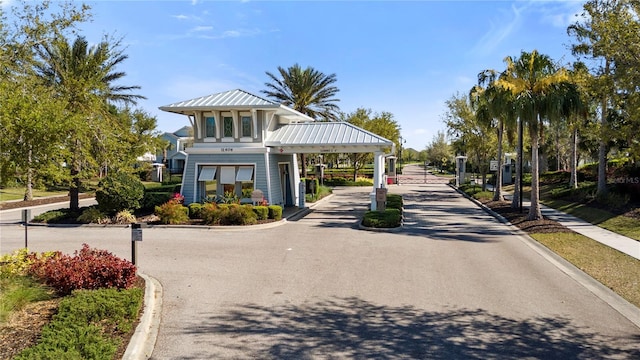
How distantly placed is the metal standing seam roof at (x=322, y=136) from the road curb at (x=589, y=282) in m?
8.63

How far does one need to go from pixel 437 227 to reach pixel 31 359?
15680 millimetres

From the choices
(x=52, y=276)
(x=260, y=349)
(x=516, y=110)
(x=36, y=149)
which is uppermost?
(x=516, y=110)

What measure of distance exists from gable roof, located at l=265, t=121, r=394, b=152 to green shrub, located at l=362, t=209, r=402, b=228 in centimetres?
380

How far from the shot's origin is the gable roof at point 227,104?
21594 mm

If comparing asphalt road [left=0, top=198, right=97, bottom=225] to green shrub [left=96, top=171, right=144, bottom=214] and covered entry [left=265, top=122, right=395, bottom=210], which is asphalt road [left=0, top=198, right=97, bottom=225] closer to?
green shrub [left=96, top=171, right=144, bottom=214]

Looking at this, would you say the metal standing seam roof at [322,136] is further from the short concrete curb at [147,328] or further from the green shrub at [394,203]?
the short concrete curb at [147,328]

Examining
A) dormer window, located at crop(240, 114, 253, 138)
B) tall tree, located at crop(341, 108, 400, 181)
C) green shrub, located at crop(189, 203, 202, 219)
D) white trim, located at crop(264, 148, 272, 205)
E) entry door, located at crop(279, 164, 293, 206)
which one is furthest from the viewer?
tall tree, located at crop(341, 108, 400, 181)

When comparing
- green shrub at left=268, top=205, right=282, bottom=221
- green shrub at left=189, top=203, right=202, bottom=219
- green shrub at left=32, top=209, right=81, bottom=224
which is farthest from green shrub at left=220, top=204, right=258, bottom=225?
green shrub at left=32, top=209, right=81, bottom=224

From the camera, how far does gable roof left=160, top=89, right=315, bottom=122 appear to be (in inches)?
850

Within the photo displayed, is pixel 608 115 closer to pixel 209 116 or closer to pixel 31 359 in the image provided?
pixel 209 116

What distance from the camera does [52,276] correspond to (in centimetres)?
871

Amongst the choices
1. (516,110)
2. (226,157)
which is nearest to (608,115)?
(516,110)

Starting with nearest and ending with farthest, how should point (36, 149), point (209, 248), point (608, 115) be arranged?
point (36, 149)
point (209, 248)
point (608, 115)

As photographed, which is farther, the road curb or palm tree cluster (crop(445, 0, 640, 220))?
palm tree cluster (crop(445, 0, 640, 220))
